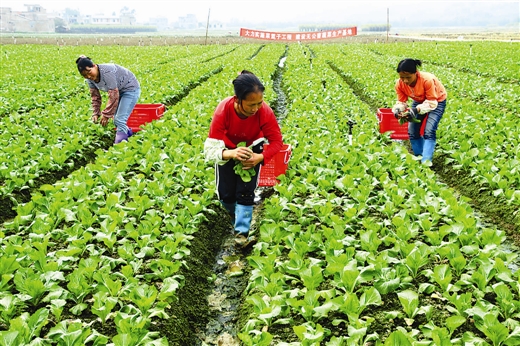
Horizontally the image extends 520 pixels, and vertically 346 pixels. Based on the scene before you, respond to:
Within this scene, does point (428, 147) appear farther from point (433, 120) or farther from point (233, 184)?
point (233, 184)

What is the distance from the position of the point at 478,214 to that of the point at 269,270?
12.1 feet

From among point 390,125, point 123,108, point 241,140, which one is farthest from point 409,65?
point 123,108

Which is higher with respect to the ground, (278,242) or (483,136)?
(483,136)

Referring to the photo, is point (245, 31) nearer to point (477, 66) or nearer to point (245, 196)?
point (477, 66)

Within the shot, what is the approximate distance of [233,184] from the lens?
15.8 ft

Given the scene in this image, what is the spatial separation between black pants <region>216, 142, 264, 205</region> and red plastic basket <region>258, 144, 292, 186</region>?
104 cm

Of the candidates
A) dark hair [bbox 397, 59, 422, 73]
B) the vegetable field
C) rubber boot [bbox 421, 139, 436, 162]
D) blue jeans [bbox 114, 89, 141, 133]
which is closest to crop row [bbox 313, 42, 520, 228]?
the vegetable field

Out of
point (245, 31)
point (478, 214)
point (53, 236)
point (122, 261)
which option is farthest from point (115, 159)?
point (245, 31)

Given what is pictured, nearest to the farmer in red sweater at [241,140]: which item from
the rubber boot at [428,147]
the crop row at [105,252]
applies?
the crop row at [105,252]

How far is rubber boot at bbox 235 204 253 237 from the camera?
4867mm

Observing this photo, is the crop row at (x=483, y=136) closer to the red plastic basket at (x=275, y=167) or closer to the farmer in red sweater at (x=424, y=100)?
the farmer in red sweater at (x=424, y=100)

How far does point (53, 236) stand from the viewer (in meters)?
4.32

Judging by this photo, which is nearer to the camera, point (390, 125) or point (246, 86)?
point (246, 86)

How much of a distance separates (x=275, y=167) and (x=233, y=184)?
1348 millimetres
